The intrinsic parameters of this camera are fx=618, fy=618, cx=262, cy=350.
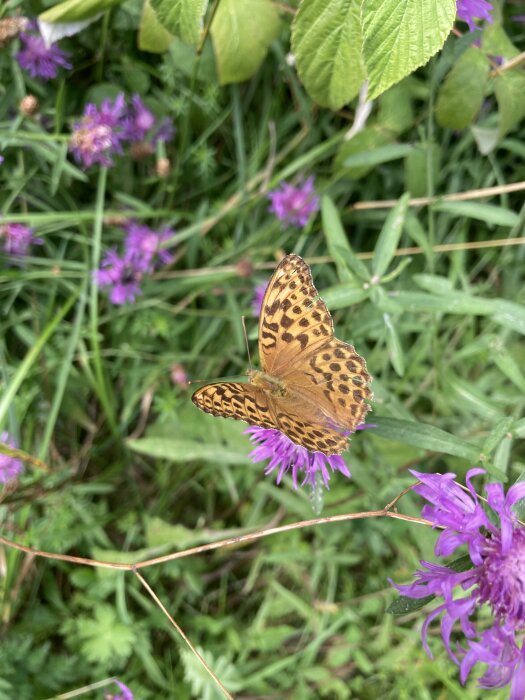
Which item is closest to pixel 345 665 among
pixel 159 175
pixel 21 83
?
pixel 159 175

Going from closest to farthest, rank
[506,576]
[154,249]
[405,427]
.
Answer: [506,576]
[405,427]
[154,249]

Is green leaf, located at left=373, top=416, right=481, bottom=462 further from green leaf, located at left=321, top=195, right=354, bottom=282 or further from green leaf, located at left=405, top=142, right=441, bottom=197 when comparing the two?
green leaf, located at left=405, top=142, right=441, bottom=197

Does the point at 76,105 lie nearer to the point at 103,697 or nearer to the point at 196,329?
the point at 196,329

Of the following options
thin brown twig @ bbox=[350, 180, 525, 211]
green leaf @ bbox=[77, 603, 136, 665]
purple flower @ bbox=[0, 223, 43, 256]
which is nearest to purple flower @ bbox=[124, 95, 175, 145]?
purple flower @ bbox=[0, 223, 43, 256]

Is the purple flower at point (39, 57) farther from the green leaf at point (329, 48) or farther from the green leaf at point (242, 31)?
the green leaf at point (329, 48)

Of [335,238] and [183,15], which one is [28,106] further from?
[335,238]

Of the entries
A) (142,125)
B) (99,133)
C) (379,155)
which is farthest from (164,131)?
(379,155)

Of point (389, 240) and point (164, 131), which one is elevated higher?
point (164, 131)
